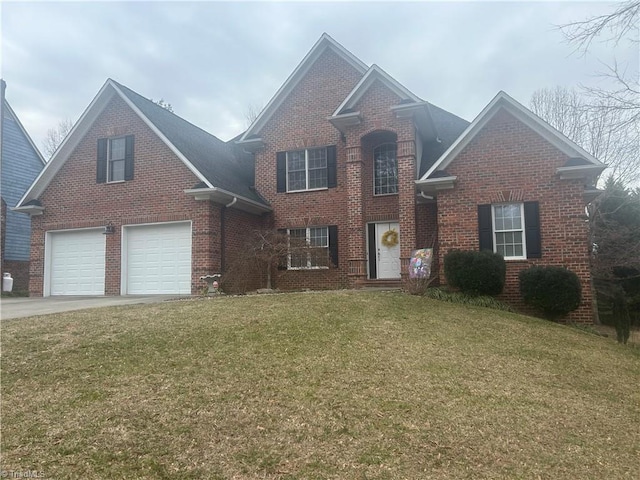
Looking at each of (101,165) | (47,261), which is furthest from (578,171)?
(47,261)

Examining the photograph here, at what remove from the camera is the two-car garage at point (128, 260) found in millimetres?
15266

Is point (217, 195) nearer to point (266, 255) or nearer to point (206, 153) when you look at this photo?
point (266, 255)

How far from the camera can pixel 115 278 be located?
15719mm

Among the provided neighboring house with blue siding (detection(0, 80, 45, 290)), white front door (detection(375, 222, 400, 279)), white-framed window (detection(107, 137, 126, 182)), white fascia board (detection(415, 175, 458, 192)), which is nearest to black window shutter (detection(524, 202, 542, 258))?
white fascia board (detection(415, 175, 458, 192))

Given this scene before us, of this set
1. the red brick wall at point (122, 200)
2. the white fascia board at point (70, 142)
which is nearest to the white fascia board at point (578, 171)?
the red brick wall at point (122, 200)

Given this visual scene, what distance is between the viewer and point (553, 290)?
1168cm

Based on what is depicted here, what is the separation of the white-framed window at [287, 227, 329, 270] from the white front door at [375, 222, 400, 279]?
179 centimetres

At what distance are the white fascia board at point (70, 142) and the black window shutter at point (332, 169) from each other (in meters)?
7.77

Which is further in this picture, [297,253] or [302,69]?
[302,69]

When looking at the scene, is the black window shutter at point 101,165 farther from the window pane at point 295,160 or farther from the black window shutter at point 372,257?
the black window shutter at point 372,257

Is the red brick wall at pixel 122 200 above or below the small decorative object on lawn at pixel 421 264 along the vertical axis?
above

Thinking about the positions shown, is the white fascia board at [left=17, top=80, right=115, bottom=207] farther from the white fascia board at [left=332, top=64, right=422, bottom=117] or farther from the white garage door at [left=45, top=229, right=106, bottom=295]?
the white fascia board at [left=332, top=64, right=422, bottom=117]

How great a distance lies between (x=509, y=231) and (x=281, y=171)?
8.34 metres

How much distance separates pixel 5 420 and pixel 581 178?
13.0 meters
